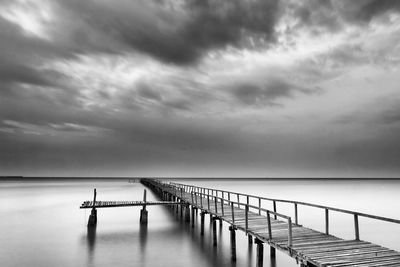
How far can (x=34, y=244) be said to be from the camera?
1784 cm

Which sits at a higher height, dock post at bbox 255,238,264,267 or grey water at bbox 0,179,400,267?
dock post at bbox 255,238,264,267

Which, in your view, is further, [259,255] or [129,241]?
[129,241]

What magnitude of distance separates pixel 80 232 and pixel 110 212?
889cm

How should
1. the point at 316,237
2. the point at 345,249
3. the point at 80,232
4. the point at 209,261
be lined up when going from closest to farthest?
the point at 345,249, the point at 316,237, the point at 209,261, the point at 80,232

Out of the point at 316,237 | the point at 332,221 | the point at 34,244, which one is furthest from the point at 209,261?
the point at 332,221

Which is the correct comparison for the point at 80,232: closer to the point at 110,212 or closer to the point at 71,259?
the point at 71,259

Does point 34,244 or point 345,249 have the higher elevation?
point 345,249

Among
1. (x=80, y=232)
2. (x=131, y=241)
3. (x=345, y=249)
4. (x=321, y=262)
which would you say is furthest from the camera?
(x=80, y=232)

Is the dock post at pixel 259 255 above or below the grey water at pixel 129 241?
above

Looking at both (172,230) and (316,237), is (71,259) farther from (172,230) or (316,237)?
(316,237)

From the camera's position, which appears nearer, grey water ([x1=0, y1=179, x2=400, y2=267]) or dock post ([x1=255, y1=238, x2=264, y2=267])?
dock post ([x1=255, y1=238, x2=264, y2=267])

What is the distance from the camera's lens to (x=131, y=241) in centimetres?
1761

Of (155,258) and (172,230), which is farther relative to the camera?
(172,230)

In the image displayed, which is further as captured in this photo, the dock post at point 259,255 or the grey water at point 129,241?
the grey water at point 129,241
